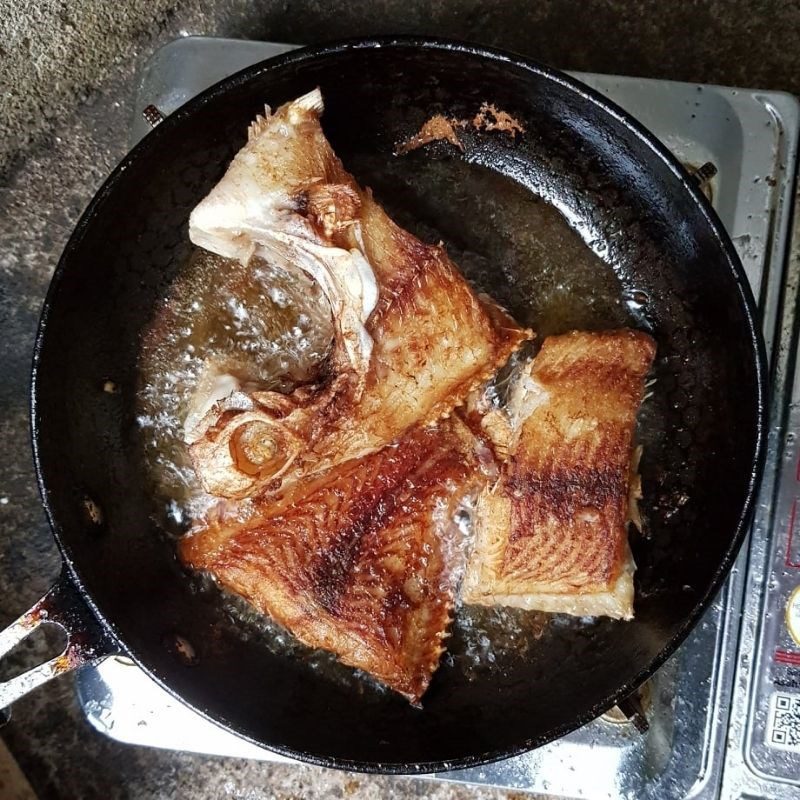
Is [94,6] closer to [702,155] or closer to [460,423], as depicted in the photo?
[460,423]

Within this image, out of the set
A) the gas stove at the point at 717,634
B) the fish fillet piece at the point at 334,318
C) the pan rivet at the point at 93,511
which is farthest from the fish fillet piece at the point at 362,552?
the gas stove at the point at 717,634

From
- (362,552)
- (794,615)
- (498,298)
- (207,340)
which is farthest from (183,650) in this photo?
(794,615)

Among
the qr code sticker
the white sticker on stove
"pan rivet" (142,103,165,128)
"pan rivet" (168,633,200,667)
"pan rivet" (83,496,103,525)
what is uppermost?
"pan rivet" (142,103,165,128)

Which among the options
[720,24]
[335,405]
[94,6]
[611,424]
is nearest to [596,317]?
[611,424]

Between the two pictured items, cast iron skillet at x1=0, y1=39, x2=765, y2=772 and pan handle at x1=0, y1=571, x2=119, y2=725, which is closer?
pan handle at x1=0, y1=571, x2=119, y2=725

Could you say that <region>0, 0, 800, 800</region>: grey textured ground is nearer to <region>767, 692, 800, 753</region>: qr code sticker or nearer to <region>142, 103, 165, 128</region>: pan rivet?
<region>142, 103, 165, 128</region>: pan rivet

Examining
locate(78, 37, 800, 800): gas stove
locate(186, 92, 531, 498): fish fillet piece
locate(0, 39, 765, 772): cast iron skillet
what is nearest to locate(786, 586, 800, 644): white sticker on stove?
locate(78, 37, 800, 800): gas stove
